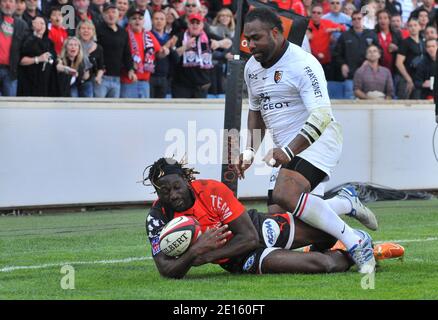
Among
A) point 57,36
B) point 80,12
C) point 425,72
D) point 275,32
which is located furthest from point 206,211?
point 425,72

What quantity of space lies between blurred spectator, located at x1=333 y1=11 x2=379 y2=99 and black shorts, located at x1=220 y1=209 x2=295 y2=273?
33.5 feet

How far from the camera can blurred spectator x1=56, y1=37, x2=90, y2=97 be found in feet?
51.7

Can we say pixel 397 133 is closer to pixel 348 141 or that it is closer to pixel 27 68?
pixel 348 141

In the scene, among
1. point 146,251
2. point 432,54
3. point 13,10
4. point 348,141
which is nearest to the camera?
point 146,251

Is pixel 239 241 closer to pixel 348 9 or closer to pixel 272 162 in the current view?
pixel 272 162

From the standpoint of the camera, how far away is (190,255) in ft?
27.6

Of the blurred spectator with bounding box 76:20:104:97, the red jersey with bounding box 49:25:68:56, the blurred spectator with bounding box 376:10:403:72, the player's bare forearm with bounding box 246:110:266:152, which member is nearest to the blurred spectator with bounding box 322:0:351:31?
the blurred spectator with bounding box 376:10:403:72

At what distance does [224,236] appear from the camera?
8445 millimetres

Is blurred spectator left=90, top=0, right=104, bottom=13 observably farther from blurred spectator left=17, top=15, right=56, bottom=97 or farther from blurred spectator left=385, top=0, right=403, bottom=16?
blurred spectator left=385, top=0, right=403, bottom=16

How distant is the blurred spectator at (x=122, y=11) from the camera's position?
1705 centimetres

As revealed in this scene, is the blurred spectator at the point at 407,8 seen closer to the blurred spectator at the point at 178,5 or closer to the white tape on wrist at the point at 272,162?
the blurred spectator at the point at 178,5

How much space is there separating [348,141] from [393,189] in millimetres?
1047

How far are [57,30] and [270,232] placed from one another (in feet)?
25.9
